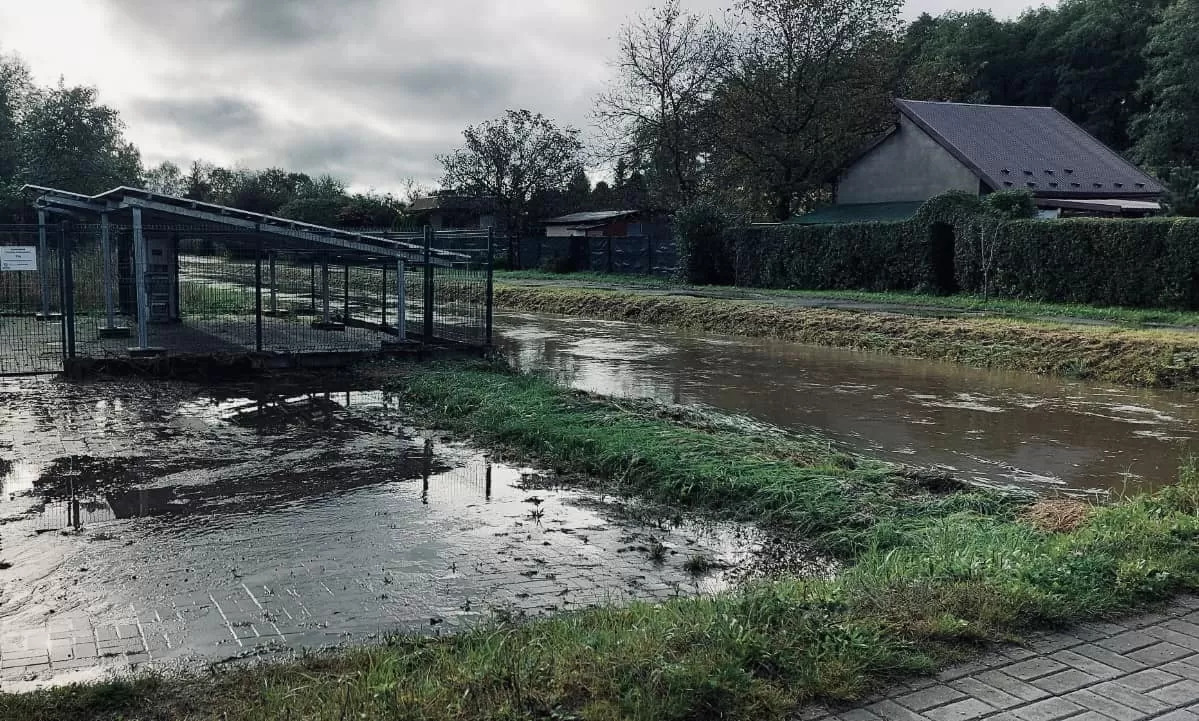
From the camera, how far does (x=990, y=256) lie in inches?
966

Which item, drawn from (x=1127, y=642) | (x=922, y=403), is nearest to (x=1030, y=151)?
(x=922, y=403)

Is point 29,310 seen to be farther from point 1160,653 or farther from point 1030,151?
point 1030,151

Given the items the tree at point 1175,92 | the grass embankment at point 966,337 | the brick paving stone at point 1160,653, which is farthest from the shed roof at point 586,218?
the brick paving stone at point 1160,653

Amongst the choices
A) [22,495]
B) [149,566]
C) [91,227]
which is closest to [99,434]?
[22,495]

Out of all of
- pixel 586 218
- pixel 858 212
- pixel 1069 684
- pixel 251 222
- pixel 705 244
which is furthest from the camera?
pixel 586 218

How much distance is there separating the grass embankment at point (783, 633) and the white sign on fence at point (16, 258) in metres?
11.6

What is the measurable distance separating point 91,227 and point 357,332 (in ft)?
18.0

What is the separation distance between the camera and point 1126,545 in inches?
220

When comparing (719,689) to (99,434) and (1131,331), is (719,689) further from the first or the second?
(1131,331)

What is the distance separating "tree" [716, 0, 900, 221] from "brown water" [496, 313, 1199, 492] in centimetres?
2183

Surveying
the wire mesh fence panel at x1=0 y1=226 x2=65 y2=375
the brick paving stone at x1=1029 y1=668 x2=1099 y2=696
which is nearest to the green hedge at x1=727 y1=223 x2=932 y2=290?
the wire mesh fence panel at x1=0 y1=226 x2=65 y2=375

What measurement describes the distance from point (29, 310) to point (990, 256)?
23289 mm

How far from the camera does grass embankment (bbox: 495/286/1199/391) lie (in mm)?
15031

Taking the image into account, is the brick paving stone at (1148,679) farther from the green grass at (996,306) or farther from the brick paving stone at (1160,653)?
the green grass at (996,306)
